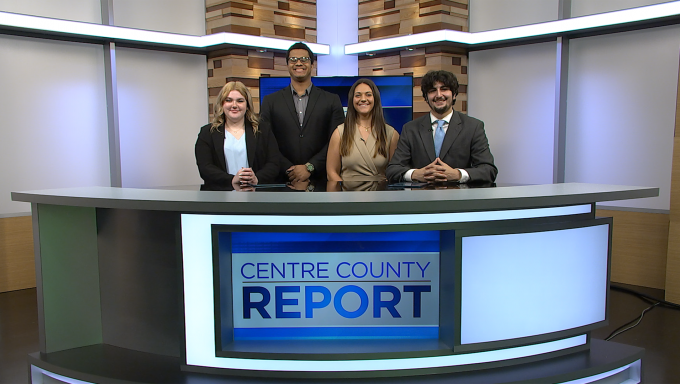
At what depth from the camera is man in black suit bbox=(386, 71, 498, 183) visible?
3066mm

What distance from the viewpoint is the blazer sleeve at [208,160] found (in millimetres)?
2934

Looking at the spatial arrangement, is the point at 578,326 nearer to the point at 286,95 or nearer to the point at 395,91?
the point at 286,95

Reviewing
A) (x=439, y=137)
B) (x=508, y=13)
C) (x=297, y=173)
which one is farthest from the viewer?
(x=508, y=13)

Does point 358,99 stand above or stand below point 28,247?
above

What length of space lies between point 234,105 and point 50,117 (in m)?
2.22

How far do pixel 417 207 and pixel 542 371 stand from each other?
33.5 inches

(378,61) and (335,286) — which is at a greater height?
(378,61)

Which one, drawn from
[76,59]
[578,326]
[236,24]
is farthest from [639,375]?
[76,59]

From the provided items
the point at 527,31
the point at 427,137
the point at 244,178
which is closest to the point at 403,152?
the point at 427,137

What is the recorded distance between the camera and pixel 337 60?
5586 mm

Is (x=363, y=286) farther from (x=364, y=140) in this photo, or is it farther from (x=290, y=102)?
(x=290, y=102)

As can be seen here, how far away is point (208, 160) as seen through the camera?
303cm

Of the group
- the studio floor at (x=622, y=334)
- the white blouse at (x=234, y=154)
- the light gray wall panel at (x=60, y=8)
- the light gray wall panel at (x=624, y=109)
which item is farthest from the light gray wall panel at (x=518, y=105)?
the light gray wall panel at (x=60, y=8)

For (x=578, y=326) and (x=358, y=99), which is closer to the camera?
(x=578, y=326)
